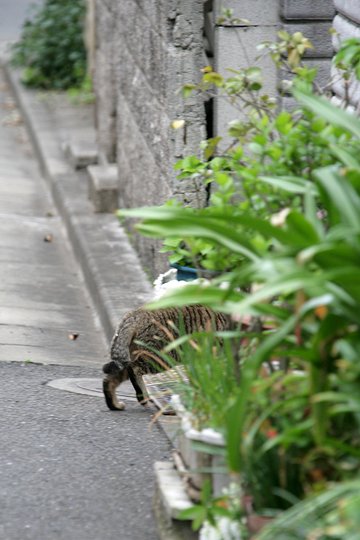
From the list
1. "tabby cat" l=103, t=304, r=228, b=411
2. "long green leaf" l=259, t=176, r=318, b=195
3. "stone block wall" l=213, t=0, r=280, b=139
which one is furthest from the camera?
"stone block wall" l=213, t=0, r=280, b=139

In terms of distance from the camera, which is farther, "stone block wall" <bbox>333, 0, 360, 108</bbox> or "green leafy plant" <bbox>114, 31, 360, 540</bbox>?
"stone block wall" <bbox>333, 0, 360, 108</bbox>

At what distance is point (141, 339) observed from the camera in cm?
602

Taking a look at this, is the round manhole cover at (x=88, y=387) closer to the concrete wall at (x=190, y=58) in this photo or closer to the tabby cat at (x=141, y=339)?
the tabby cat at (x=141, y=339)

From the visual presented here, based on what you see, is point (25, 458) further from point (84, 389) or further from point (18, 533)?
point (84, 389)

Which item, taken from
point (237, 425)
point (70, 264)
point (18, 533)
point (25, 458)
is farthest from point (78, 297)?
point (237, 425)

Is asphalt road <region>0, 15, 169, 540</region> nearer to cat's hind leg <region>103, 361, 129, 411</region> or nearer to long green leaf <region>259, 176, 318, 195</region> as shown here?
cat's hind leg <region>103, 361, 129, 411</region>

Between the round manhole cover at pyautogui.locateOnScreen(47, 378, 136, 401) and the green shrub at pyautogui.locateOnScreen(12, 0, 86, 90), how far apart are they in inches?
371

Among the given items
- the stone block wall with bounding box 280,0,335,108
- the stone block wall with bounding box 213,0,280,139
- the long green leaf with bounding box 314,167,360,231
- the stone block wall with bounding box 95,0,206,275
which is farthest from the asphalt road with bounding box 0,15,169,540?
the stone block wall with bounding box 280,0,335,108

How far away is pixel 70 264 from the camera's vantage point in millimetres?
9703

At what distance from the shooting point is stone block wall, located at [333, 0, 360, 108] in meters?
6.22

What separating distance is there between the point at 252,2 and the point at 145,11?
1.60m

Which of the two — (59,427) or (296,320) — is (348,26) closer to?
(59,427)

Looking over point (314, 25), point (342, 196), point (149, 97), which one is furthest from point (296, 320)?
point (149, 97)

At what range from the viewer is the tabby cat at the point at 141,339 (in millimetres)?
6035
